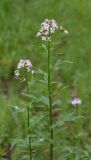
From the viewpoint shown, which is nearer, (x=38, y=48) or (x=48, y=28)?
(x=48, y=28)

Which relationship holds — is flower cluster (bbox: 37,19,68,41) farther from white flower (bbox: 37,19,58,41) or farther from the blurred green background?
the blurred green background

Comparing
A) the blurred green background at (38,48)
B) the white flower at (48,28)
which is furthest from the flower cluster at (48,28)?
the blurred green background at (38,48)

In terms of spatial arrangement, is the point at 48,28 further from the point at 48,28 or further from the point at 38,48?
the point at 38,48

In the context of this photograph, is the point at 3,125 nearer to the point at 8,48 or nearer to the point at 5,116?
the point at 5,116

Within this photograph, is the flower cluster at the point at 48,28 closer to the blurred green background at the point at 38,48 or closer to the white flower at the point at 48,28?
the white flower at the point at 48,28

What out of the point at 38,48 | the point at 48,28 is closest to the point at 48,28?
the point at 48,28

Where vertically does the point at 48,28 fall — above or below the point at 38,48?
below

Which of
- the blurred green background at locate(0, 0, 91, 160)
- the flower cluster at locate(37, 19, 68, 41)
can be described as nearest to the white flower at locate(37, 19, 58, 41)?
the flower cluster at locate(37, 19, 68, 41)

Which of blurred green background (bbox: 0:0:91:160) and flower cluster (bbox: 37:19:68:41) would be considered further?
blurred green background (bbox: 0:0:91:160)
